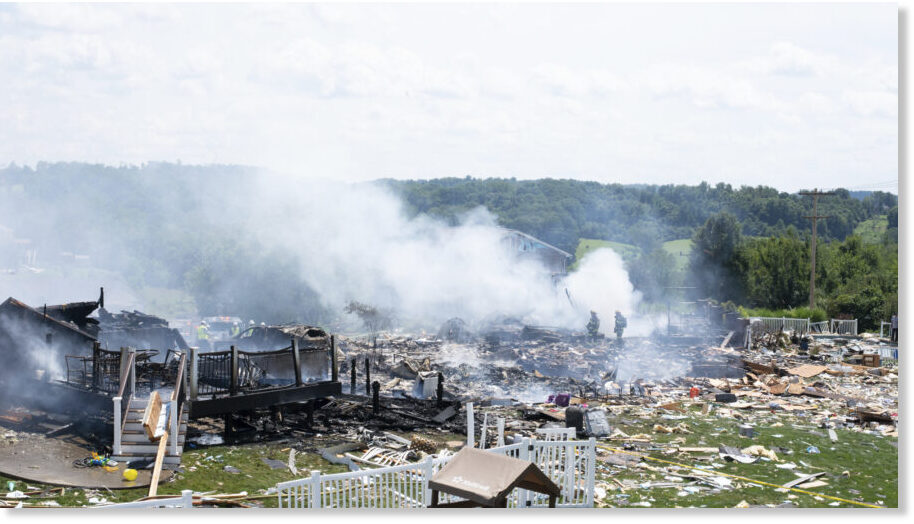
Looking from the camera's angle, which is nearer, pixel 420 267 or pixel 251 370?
pixel 251 370

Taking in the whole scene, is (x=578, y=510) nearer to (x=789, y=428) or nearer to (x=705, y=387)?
(x=789, y=428)

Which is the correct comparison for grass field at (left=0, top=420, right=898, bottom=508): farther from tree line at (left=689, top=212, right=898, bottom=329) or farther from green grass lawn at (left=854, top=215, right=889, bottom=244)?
green grass lawn at (left=854, top=215, right=889, bottom=244)

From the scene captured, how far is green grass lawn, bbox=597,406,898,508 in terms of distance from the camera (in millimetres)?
9711

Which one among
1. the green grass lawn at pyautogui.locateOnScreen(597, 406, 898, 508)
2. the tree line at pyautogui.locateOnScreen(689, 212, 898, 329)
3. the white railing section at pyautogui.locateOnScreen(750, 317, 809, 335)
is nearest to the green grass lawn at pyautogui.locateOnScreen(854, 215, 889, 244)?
the tree line at pyautogui.locateOnScreen(689, 212, 898, 329)

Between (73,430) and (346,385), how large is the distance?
334 inches

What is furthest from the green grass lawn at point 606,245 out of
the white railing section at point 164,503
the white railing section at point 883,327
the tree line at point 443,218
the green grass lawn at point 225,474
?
the white railing section at point 164,503

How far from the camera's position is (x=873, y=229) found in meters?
21.8

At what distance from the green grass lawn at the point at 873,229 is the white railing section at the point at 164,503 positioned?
51.0ft

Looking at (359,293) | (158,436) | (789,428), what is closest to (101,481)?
(158,436)

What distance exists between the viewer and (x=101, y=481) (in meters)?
9.77

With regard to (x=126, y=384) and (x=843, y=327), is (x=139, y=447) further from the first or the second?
(x=843, y=327)

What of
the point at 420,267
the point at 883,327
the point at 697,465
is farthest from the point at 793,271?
the point at 697,465

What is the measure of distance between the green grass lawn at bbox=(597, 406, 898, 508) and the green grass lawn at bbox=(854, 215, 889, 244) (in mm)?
6800

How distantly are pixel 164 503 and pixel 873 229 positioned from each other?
19455 millimetres
